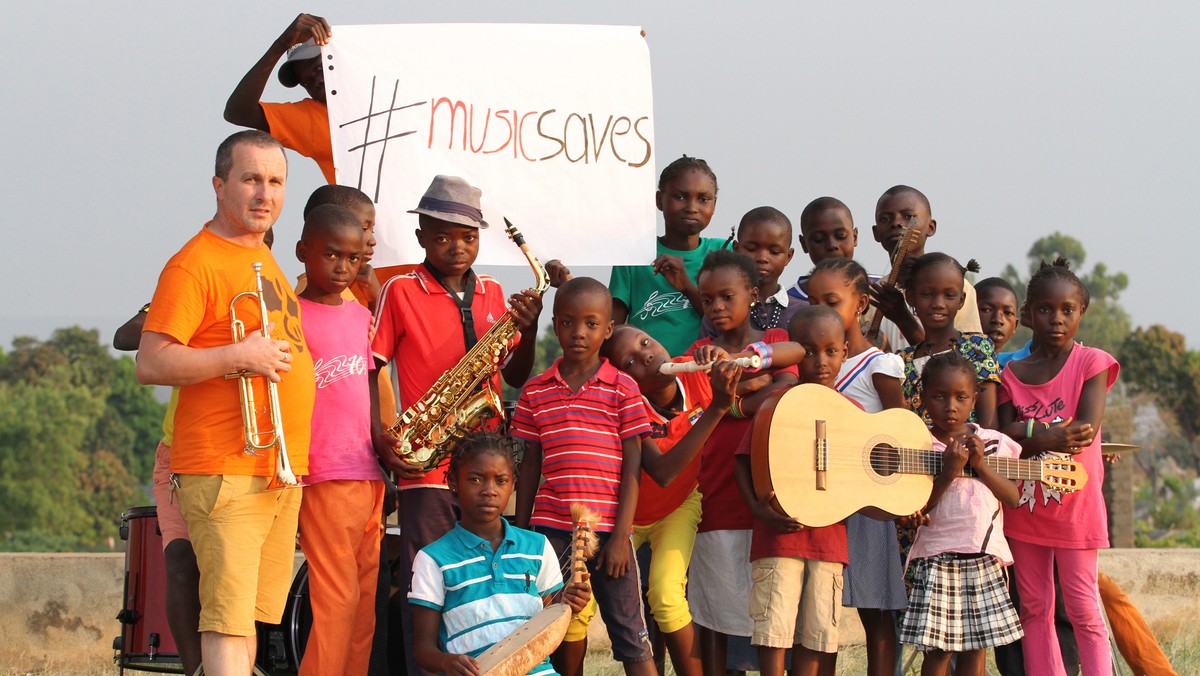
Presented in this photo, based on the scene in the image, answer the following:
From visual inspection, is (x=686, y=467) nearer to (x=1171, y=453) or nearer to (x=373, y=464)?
(x=373, y=464)

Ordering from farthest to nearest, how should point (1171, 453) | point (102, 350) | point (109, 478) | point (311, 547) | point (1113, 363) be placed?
point (1171, 453) < point (102, 350) < point (109, 478) < point (1113, 363) < point (311, 547)

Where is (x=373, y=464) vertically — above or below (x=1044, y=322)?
below

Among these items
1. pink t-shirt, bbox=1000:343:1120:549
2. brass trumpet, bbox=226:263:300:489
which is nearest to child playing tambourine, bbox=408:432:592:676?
brass trumpet, bbox=226:263:300:489

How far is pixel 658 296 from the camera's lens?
6656 millimetres

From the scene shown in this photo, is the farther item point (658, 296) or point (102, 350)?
point (102, 350)

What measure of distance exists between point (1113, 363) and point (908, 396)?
976 millimetres

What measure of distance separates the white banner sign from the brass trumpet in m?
1.74

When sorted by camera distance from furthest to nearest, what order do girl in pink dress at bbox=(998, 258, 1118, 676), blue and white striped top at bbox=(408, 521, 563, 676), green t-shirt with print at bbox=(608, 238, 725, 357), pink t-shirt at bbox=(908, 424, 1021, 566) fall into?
green t-shirt with print at bbox=(608, 238, 725, 357), girl in pink dress at bbox=(998, 258, 1118, 676), pink t-shirt at bbox=(908, 424, 1021, 566), blue and white striped top at bbox=(408, 521, 563, 676)

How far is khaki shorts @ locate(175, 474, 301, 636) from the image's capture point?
15.6ft

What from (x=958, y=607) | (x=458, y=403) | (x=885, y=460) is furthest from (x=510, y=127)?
(x=958, y=607)

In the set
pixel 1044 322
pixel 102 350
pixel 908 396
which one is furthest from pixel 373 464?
pixel 102 350

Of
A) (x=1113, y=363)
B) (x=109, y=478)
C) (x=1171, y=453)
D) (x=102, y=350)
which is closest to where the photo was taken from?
(x=1113, y=363)

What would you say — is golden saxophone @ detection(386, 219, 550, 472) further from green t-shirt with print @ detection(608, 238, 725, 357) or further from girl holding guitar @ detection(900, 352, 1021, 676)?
girl holding guitar @ detection(900, 352, 1021, 676)

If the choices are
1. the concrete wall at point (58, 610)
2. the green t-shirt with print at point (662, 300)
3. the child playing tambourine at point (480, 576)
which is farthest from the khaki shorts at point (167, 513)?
the concrete wall at point (58, 610)
